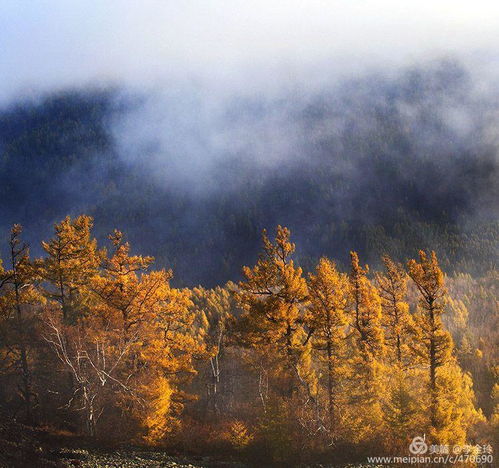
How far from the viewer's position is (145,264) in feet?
119

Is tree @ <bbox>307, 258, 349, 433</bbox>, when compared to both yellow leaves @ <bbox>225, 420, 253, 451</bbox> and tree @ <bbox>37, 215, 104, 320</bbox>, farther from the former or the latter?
tree @ <bbox>37, 215, 104, 320</bbox>

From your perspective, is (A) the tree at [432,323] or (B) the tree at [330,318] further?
(B) the tree at [330,318]

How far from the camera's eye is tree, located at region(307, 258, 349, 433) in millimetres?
34719

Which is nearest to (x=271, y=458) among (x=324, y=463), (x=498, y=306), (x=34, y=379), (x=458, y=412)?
(x=324, y=463)

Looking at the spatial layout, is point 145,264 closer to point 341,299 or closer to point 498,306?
point 341,299

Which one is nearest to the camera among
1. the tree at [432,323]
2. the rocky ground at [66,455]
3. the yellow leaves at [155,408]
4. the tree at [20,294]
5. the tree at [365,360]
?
the rocky ground at [66,455]

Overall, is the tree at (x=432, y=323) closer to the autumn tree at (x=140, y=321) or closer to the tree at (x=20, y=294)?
the autumn tree at (x=140, y=321)

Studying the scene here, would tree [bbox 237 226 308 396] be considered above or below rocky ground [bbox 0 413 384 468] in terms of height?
above

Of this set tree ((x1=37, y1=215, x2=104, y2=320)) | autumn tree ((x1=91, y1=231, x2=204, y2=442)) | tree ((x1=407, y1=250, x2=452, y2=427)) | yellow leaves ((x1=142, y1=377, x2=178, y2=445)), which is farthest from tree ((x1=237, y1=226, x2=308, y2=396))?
tree ((x1=37, y1=215, x2=104, y2=320))

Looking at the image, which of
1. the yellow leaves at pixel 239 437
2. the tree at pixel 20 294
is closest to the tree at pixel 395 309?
the yellow leaves at pixel 239 437

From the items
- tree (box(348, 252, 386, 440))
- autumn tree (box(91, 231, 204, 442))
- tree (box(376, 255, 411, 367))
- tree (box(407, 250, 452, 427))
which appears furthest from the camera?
tree (box(376, 255, 411, 367))

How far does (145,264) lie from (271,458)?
1671 cm

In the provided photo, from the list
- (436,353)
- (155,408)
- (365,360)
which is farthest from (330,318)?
(155,408)

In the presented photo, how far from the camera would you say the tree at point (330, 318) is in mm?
34719
